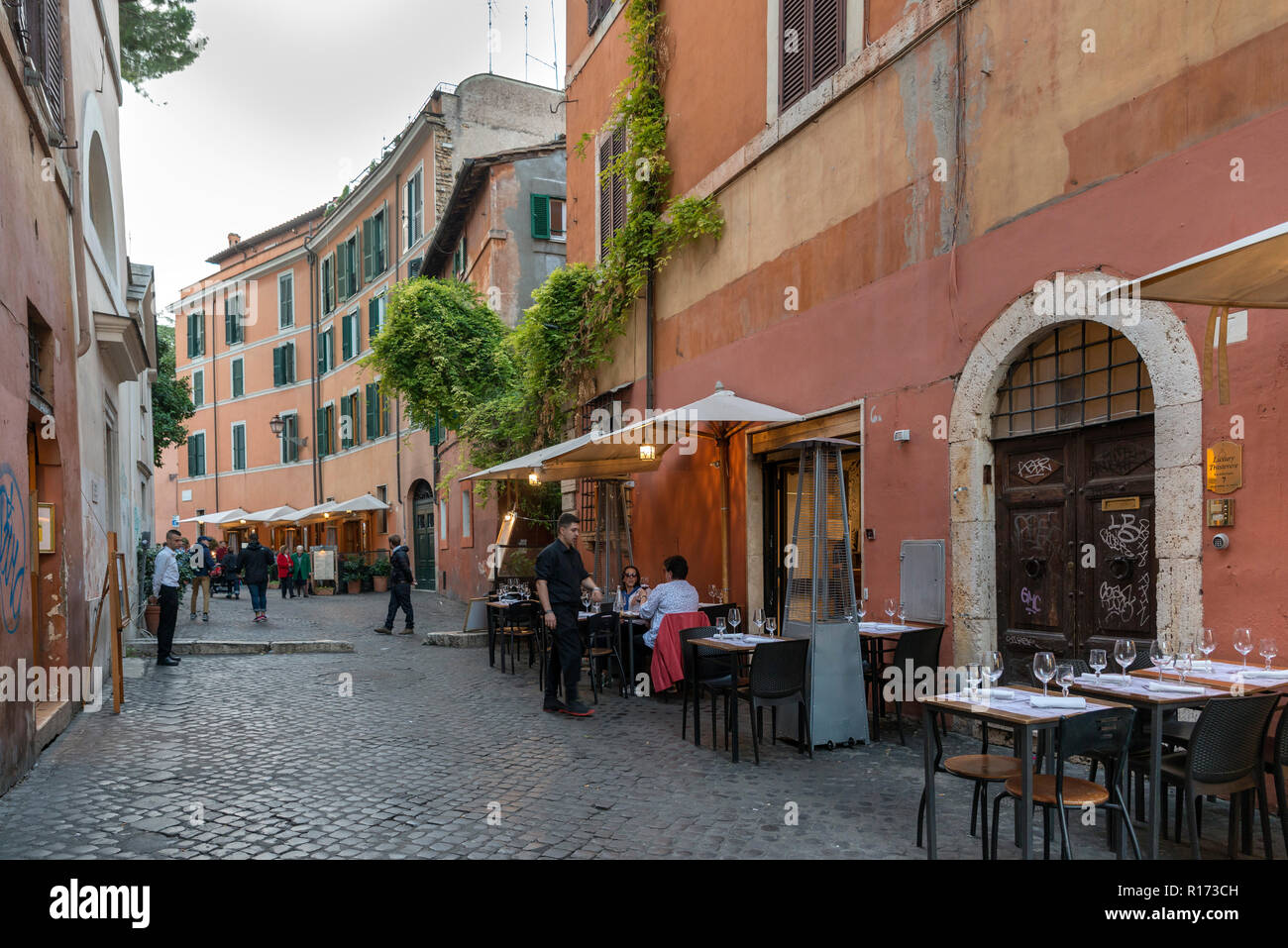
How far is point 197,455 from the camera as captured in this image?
129 ft

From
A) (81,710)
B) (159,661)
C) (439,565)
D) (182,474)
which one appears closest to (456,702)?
(81,710)

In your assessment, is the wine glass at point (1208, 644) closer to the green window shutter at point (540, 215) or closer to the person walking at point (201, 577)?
the person walking at point (201, 577)

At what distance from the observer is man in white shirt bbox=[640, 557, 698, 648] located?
8.09 m

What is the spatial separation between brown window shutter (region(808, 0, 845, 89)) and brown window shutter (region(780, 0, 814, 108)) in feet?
0.39

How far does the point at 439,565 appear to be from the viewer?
2522 cm

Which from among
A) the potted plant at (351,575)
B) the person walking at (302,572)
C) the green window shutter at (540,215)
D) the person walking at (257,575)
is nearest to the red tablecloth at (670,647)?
the person walking at (257,575)

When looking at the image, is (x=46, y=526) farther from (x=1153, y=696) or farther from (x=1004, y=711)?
(x=1153, y=696)

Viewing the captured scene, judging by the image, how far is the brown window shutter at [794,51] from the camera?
972 centimetres

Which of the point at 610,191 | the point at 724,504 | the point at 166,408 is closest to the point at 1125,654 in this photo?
the point at 724,504

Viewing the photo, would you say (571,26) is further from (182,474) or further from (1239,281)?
(182,474)

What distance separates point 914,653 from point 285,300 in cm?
3156

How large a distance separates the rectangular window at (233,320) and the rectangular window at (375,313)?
1061cm
